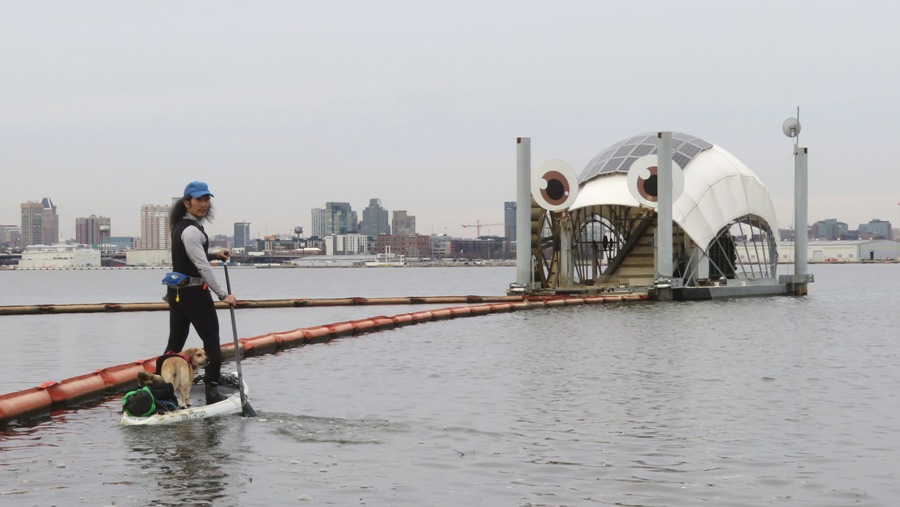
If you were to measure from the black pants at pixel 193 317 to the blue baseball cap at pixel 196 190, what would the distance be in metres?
1.13

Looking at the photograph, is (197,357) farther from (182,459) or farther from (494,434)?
(494,434)

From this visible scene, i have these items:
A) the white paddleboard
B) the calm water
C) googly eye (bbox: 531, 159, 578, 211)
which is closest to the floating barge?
googly eye (bbox: 531, 159, 578, 211)

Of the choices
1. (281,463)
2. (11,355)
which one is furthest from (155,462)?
(11,355)

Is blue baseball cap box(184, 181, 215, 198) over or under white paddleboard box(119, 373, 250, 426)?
over

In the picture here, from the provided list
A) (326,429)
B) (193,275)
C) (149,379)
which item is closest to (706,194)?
(326,429)

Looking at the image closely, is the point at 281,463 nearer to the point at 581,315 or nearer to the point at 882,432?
the point at 882,432

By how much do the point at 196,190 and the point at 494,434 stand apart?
4.61 metres

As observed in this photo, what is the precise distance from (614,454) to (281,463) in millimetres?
3514

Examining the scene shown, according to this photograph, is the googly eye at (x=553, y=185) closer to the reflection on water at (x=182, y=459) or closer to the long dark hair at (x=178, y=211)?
the long dark hair at (x=178, y=211)

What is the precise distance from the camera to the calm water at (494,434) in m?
10.1

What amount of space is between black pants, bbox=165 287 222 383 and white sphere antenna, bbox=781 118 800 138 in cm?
5661

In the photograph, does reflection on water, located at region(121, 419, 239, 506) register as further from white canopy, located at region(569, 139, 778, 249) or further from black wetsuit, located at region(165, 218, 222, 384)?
white canopy, located at region(569, 139, 778, 249)

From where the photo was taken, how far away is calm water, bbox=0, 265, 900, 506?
10109 millimetres

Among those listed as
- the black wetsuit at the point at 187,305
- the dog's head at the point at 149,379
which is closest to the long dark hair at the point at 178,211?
the black wetsuit at the point at 187,305
